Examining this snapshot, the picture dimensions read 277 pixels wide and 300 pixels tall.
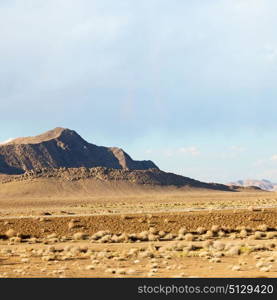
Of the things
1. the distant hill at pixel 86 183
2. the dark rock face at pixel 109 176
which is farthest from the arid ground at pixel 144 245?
the dark rock face at pixel 109 176

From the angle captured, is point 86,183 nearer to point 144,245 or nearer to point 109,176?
point 109,176

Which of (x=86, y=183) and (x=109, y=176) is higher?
(x=109, y=176)

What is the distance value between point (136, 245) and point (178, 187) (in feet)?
441

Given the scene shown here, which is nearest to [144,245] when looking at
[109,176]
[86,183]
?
[86,183]


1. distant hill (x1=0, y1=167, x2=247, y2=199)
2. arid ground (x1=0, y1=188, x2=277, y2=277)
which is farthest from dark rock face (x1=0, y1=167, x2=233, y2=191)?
arid ground (x1=0, y1=188, x2=277, y2=277)

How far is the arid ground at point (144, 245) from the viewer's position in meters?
23.6

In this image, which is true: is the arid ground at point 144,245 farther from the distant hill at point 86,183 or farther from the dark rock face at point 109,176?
the dark rock face at point 109,176

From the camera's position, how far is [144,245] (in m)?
34.6

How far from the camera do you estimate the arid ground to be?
23.6 meters

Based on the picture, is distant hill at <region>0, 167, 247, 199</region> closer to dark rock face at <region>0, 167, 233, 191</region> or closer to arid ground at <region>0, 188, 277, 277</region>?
dark rock face at <region>0, 167, 233, 191</region>
